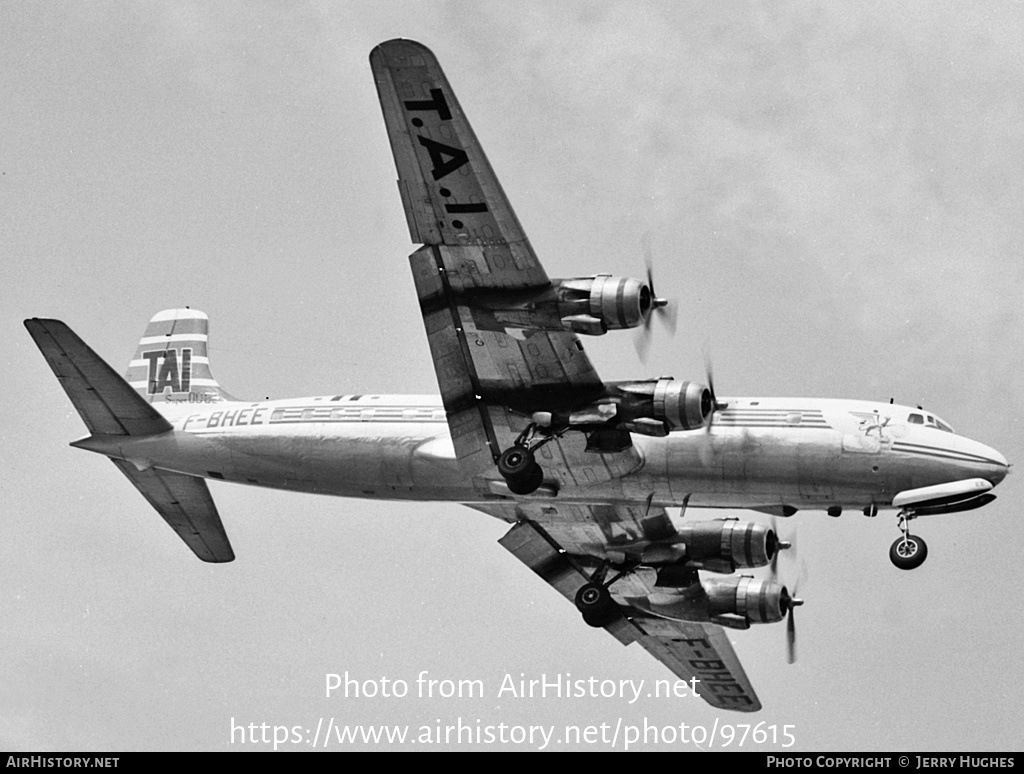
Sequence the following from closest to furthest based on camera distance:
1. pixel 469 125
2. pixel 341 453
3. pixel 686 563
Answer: pixel 469 125
pixel 341 453
pixel 686 563

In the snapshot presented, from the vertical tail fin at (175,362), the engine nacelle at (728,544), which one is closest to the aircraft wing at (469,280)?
the engine nacelle at (728,544)

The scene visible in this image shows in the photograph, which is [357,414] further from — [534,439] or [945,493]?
[945,493]

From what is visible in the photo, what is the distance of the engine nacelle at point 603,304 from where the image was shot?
34.9m

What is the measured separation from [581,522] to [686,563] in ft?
9.26

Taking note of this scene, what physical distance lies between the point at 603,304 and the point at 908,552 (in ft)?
29.2

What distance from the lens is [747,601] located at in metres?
45.1

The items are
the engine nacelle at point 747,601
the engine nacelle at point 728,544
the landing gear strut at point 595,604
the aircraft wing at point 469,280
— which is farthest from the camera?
the engine nacelle at point 747,601

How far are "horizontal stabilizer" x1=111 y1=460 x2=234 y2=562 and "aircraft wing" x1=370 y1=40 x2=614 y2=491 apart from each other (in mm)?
8124

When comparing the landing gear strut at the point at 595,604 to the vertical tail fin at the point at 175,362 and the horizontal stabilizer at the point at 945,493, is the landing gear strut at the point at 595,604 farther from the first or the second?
the vertical tail fin at the point at 175,362

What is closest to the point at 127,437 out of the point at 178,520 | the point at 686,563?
the point at 178,520

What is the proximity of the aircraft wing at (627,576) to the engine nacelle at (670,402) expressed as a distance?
586 cm

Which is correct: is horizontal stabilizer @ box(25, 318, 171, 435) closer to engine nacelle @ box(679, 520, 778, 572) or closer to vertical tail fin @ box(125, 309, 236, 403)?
vertical tail fin @ box(125, 309, 236, 403)
